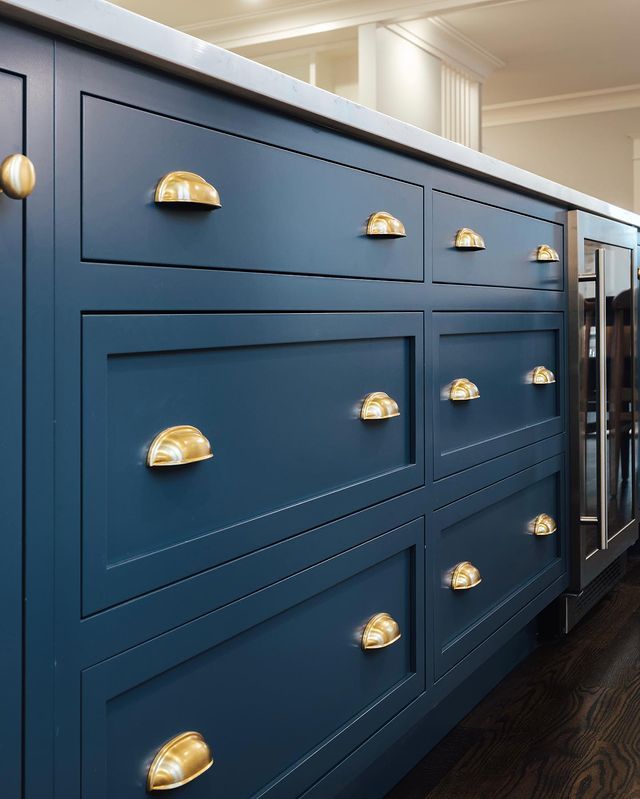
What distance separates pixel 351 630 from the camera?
3.68 ft

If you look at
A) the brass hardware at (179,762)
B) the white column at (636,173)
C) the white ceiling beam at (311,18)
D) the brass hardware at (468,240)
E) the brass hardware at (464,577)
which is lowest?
the brass hardware at (179,762)

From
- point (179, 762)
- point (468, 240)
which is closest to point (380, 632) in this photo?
point (179, 762)

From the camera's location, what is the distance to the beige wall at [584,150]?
7.82 m

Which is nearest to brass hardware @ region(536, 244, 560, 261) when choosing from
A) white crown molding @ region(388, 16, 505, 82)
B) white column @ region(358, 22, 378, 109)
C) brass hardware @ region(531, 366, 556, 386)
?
brass hardware @ region(531, 366, 556, 386)

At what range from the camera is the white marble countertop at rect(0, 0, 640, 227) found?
2.20ft

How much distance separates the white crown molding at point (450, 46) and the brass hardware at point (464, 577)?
5376mm

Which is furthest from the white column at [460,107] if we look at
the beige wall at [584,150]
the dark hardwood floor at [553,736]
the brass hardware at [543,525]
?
the dark hardwood floor at [553,736]

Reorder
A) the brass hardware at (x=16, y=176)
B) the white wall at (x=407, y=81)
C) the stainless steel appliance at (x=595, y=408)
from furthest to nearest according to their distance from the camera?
the white wall at (x=407, y=81)
the stainless steel appliance at (x=595, y=408)
the brass hardware at (x=16, y=176)

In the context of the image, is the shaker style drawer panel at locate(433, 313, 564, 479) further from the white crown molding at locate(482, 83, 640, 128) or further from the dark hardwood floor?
the white crown molding at locate(482, 83, 640, 128)

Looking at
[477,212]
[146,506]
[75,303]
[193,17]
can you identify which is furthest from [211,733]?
[193,17]

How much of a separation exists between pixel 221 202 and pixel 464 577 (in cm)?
80

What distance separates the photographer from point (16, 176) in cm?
62

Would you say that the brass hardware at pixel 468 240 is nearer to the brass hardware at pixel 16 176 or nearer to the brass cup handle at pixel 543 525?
the brass cup handle at pixel 543 525

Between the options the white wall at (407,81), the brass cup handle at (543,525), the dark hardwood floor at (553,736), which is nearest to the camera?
the dark hardwood floor at (553,736)
